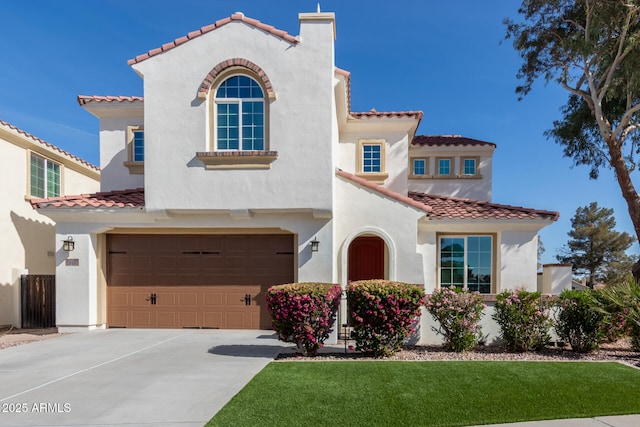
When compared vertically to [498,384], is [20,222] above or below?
above

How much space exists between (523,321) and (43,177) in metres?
16.4

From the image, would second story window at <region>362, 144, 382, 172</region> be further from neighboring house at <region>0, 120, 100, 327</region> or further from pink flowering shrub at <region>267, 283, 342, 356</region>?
neighboring house at <region>0, 120, 100, 327</region>

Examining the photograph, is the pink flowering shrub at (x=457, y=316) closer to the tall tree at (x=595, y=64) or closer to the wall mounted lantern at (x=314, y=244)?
the wall mounted lantern at (x=314, y=244)

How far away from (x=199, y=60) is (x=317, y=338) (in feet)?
25.1

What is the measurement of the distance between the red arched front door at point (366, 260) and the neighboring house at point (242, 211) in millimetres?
2544

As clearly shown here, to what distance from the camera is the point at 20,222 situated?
13.3 meters

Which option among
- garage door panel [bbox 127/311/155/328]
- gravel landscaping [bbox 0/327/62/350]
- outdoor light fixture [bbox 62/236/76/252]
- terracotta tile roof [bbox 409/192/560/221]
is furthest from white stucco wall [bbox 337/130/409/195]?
gravel landscaping [bbox 0/327/62/350]

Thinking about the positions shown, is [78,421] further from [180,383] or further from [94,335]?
[94,335]

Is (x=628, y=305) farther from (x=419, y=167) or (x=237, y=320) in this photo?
(x=419, y=167)

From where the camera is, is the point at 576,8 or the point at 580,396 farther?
the point at 576,8

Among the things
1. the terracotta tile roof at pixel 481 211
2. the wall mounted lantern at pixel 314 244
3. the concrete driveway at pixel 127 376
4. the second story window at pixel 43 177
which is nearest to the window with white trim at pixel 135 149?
the second story window at pixel 43 177

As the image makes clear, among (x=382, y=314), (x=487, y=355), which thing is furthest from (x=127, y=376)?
(x=487, y=355)

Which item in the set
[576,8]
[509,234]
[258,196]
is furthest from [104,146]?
[576,8]

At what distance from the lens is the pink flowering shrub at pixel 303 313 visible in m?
7.99
